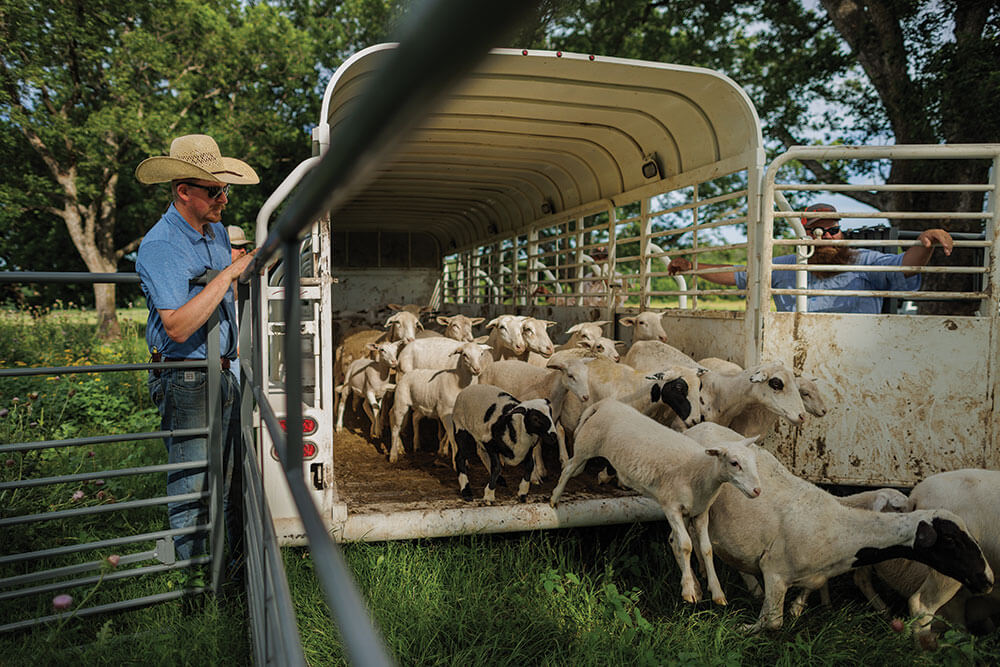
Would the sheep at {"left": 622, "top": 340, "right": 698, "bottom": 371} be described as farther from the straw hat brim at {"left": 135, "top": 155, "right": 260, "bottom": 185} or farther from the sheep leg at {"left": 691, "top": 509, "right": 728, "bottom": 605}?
the straw hat brim at {"left": 135, "top": 155, "right": 260, "bottom": 185}

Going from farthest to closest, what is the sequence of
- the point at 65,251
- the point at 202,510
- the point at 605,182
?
1. the point at 65,251
2. the point at 605,182
3. the point at 202,510

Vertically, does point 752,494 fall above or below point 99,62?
below

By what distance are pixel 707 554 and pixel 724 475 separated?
532mm

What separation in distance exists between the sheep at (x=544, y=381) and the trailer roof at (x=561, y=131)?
195cm

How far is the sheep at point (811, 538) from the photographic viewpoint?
10.3 ft

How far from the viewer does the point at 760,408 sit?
4.54 meters

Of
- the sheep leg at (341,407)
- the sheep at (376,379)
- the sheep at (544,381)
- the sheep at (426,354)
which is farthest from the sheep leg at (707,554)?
the sheep leg at (341,407)

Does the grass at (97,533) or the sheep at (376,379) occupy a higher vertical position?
the sheep at (376,379)

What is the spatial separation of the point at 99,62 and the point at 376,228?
32.8 feet

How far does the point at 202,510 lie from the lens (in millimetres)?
3562

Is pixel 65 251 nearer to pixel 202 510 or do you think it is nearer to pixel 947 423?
pixel 202 510

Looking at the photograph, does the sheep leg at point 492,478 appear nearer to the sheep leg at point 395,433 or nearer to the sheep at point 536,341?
the sheep leg at point 395,433

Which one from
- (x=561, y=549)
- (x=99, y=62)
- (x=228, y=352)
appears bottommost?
(x=561, y=549)

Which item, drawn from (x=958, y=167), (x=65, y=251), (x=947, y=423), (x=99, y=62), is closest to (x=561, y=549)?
(x=947, y=423)
